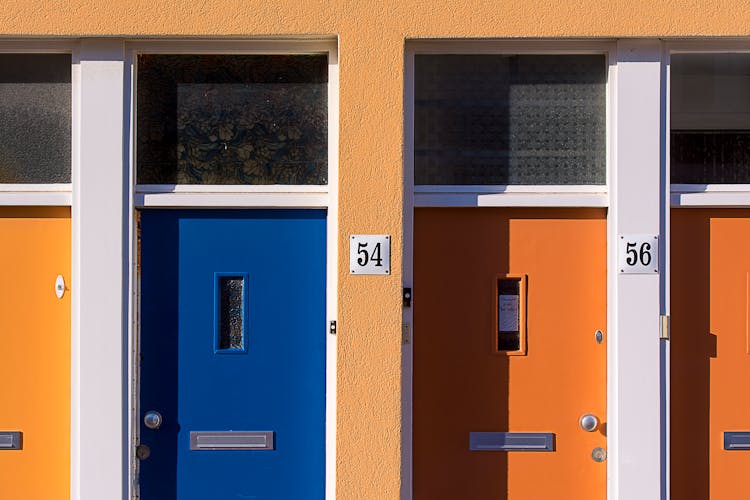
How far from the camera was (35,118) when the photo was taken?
13.2 ft

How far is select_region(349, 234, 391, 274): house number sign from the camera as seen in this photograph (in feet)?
12.4

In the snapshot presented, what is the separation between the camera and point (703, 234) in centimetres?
397

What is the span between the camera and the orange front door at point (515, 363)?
13.0 ft

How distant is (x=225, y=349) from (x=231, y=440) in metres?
0.45

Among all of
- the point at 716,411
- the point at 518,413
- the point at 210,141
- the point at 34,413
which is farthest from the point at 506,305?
the point at 34,413

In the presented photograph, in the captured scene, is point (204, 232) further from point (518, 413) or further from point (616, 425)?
point (616, 425)

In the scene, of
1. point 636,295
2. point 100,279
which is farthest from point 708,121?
point 100,279

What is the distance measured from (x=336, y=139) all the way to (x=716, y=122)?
1.91 meters

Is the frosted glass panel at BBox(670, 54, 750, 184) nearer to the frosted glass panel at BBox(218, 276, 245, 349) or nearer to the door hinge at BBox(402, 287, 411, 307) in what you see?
the door hinge at BBox(402, 287, 411, 307)

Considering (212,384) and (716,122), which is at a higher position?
(716,122)

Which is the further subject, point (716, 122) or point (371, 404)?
point (716, 122)

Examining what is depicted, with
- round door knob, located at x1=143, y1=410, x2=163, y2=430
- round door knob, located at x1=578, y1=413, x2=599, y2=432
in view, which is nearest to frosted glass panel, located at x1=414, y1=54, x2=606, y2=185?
round door knob, located at x1=578, y1=413, x2=599, y2=432

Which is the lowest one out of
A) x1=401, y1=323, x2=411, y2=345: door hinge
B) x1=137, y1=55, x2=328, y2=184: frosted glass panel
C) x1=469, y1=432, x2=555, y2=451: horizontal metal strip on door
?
x1=469, y1=432, x2=555, y2=451: horizontal metal strip on door

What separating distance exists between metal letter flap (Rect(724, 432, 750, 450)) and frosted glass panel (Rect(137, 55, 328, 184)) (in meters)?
2.34
